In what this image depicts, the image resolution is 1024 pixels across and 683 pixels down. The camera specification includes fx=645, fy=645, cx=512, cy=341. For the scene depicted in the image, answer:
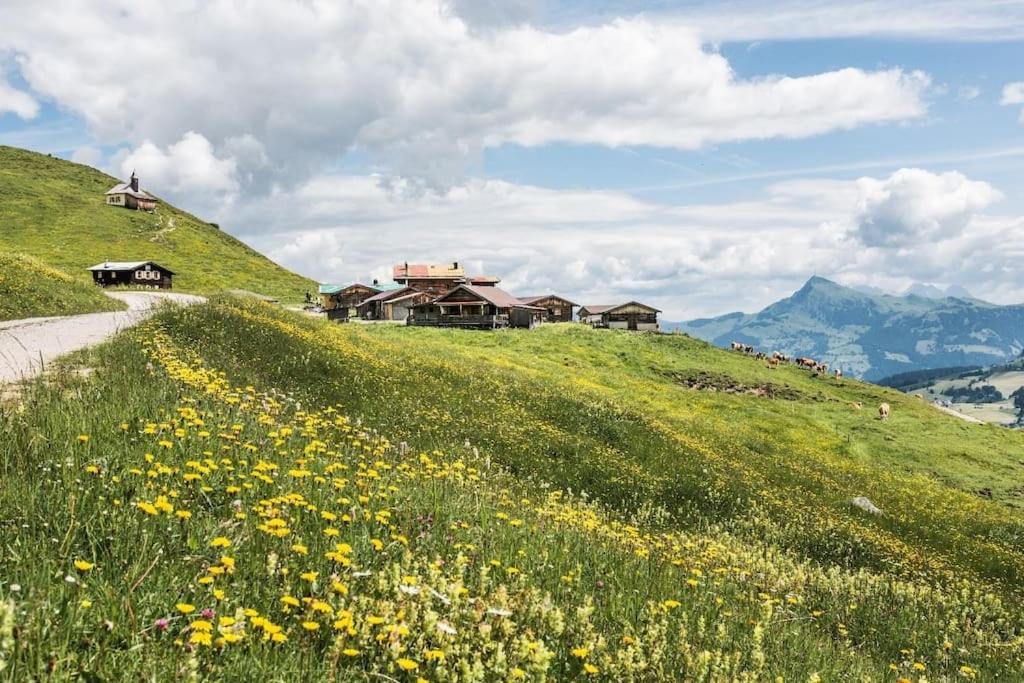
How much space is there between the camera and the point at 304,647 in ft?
15.0

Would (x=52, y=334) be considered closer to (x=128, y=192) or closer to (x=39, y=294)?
(x=39, y=294)

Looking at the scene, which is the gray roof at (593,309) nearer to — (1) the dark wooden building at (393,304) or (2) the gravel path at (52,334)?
(1) the dark wooden building at (393,304)

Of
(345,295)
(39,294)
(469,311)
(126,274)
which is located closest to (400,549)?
(39,294)

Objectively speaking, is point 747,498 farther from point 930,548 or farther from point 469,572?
point 469,572

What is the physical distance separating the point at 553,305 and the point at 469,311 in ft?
135

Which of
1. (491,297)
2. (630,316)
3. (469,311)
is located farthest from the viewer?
(630,316)

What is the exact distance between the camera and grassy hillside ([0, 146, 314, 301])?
109 metres

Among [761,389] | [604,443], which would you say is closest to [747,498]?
[604,443]

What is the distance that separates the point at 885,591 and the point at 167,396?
14.3 meters

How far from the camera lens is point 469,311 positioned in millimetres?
96938

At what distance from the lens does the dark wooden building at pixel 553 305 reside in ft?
436

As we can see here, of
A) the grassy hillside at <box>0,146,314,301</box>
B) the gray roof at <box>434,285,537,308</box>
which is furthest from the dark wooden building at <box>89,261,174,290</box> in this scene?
the gray roof at <box>434,285,537,308</box>

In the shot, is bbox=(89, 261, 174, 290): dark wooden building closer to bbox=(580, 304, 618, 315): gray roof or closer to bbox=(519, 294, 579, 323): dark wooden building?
bbox=(519, 294, 579, 323): dark wooden building

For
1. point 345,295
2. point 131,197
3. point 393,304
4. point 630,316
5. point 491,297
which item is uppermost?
point 131,197
